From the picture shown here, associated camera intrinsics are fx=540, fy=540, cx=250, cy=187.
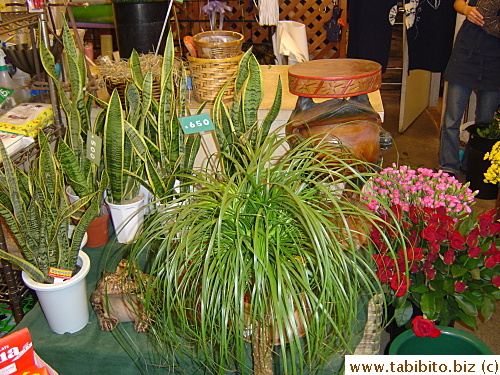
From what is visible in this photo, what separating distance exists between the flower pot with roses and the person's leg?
1711 mm

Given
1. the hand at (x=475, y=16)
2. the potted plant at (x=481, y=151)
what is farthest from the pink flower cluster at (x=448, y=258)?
the hand at (x=475, y=16)

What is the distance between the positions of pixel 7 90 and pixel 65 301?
3.20 feet

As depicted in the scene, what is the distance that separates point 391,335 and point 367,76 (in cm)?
84

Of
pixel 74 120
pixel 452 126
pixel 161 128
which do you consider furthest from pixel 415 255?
pixel 452 126

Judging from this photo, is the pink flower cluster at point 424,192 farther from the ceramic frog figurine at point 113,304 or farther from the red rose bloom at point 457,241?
the ceramic frog figurine at point 113,304

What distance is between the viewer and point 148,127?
66.1 inches

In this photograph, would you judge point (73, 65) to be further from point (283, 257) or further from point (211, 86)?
point (283, 257)

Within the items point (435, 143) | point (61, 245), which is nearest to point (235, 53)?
point (61, 245)

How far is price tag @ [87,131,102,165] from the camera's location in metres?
1.50

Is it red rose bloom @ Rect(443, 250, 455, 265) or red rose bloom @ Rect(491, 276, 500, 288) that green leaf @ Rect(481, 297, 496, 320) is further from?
red rose bloom @ Rect(443, 250, 455, 265)

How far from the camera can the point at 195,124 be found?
5.02ft

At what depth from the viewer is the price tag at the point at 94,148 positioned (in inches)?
58.9

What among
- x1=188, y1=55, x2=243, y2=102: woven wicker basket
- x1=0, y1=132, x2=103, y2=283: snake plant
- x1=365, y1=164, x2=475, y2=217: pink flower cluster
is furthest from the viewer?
x1=188, y1=55, x2=243, y2=102: woven wicker basket

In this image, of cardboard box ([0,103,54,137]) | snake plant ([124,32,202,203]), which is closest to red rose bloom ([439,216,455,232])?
snake plant ([124,32,202,203])
